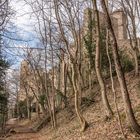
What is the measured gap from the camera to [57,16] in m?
23.9

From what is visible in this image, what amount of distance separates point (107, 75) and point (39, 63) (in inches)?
586

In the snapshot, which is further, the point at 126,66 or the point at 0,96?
the point at 126,66

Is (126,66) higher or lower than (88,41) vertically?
lower

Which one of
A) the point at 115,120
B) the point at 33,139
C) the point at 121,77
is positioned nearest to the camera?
the point at 121,77

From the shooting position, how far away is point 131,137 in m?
13.9

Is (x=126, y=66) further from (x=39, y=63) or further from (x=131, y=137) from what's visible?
(x=131, y=137)

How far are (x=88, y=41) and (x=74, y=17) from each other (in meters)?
9.59

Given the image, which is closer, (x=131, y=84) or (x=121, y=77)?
(x=121, y=77)

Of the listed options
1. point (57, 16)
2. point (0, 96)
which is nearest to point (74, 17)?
point (57, 16)

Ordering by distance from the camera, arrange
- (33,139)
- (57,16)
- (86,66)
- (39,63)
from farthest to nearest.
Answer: (39,63) → (86,66) → (33,139) → (57,16)

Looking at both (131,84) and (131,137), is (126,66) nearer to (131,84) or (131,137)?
(131,84)

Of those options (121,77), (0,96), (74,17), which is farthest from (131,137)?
(0,96)

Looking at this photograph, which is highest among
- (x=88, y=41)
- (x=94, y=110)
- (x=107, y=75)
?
(x=88, y=41)

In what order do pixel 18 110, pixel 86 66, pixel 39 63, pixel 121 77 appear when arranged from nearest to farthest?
1. pixel 121 77
2. pixel 86 66
3. pixel 39 63
4. pixel 18 110
